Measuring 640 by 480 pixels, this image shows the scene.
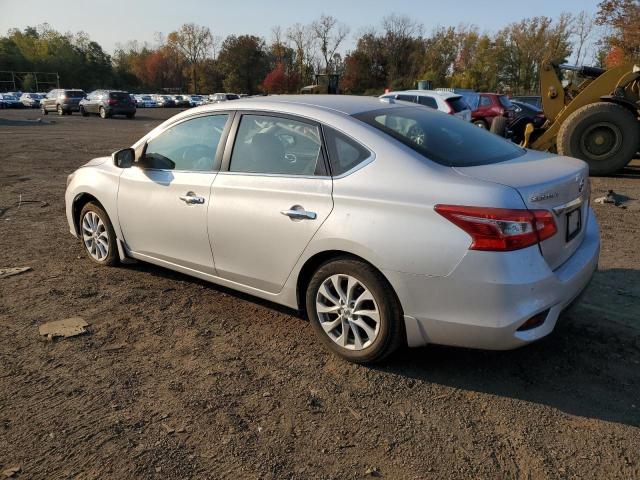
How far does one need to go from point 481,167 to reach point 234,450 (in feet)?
6.90

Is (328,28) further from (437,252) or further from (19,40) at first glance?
(437,252)

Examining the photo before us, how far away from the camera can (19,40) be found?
10262 centimetres

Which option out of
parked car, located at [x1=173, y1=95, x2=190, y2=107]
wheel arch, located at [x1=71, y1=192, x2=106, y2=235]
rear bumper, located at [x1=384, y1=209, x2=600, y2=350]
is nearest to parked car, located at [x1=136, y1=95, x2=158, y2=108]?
parked car, located at [x1=173, y1=95, x2=190, y2=107]

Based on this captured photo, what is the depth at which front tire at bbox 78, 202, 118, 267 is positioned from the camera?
5.00 m

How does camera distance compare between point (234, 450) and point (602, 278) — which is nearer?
point (234, 450)

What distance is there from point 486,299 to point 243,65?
89906 mm

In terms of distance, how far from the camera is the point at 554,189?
297 cm

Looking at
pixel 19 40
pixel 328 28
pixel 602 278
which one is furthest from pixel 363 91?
pixel 19 40

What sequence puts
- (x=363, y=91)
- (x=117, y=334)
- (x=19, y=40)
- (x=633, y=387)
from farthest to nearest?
(x=19, y=40) < (x=363, y=91) < (x=117, y=334) < (x=633, y=387)

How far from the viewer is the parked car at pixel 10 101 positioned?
52597 millimetres

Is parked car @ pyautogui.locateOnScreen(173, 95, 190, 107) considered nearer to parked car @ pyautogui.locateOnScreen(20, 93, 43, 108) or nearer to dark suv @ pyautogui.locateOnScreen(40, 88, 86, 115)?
parked car @ pyautogui.locateOnScreen(20, 93, 43, 108)

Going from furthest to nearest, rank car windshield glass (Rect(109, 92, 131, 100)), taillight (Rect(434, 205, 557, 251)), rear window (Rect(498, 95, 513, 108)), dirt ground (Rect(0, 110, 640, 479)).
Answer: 1. car windshield glass (Rect(109, 92, 131, 100))
2. rear window (Rect(498, 95, 513, 108))
3. taillight (Rect(434, 205, 557, 251))
4. dirt ground (Rect(0, 110, 640, 479))

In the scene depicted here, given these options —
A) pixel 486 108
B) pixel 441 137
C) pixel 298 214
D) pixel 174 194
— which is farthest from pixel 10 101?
pixel 441 137

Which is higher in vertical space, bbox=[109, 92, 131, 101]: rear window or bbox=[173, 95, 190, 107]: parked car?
bbox=[109, 92, 131, 101]: rear window
